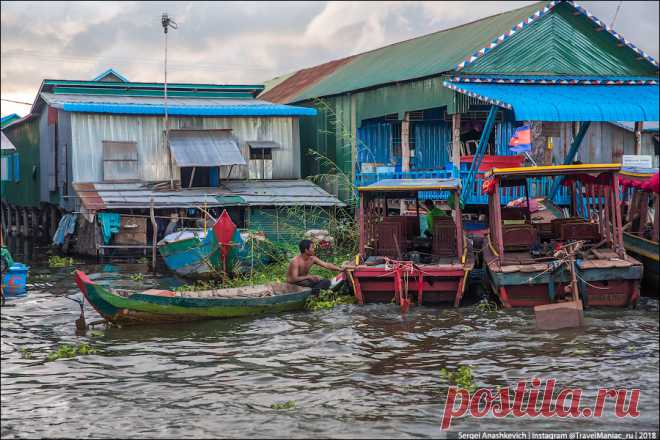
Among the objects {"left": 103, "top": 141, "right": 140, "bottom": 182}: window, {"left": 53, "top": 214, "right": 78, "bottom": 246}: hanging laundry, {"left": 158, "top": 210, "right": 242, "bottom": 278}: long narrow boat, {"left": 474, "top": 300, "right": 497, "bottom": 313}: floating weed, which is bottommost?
{"left": 474, "top": 300, "right": 497, "bottom": 313}: floating weed

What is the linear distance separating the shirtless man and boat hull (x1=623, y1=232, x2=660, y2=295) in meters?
5.98

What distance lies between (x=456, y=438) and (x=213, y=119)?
20591 mm

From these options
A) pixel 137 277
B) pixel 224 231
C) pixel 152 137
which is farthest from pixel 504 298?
pixel 152 137

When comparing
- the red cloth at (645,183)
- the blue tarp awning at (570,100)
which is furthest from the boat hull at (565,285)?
the blue tarp awning at (570,100)

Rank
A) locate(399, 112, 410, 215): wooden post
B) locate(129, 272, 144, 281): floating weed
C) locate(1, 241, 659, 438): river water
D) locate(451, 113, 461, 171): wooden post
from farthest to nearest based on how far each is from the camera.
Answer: locate(399, 112, 410, 215): wooden post
locate(451, 113, 461, 171): wooden post
locate(129, 272, 144, 281): floating weed
locate(1, 241, 659, 438): river water

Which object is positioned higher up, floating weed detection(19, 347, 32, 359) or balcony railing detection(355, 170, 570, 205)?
balcony railing detection(355, 170, 570, 205)

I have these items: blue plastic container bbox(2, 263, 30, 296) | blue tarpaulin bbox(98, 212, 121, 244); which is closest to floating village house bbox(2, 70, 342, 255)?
blue tarpaulin bbox(98, 212, 121, 244)

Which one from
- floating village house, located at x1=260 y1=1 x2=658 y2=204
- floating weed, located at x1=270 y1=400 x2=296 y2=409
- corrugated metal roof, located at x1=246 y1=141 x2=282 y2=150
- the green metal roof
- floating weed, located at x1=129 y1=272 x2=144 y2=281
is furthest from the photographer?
corrugated metal roof, located at x1=246 y1=141 x2=282 y2=150

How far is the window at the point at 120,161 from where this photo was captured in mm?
26359

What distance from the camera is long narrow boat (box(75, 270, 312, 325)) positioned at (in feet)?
44.8

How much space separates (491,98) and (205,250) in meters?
7.47

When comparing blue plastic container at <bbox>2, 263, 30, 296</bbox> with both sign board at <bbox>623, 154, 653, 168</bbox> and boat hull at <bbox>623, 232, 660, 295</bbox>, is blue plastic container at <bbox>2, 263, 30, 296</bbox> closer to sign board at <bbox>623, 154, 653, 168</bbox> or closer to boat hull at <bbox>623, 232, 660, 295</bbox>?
boat hull at <bbox>623, 232, 660, 295</bbox>

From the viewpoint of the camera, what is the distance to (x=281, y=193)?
86.6 ft

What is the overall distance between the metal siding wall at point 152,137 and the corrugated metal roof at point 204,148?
413mm
